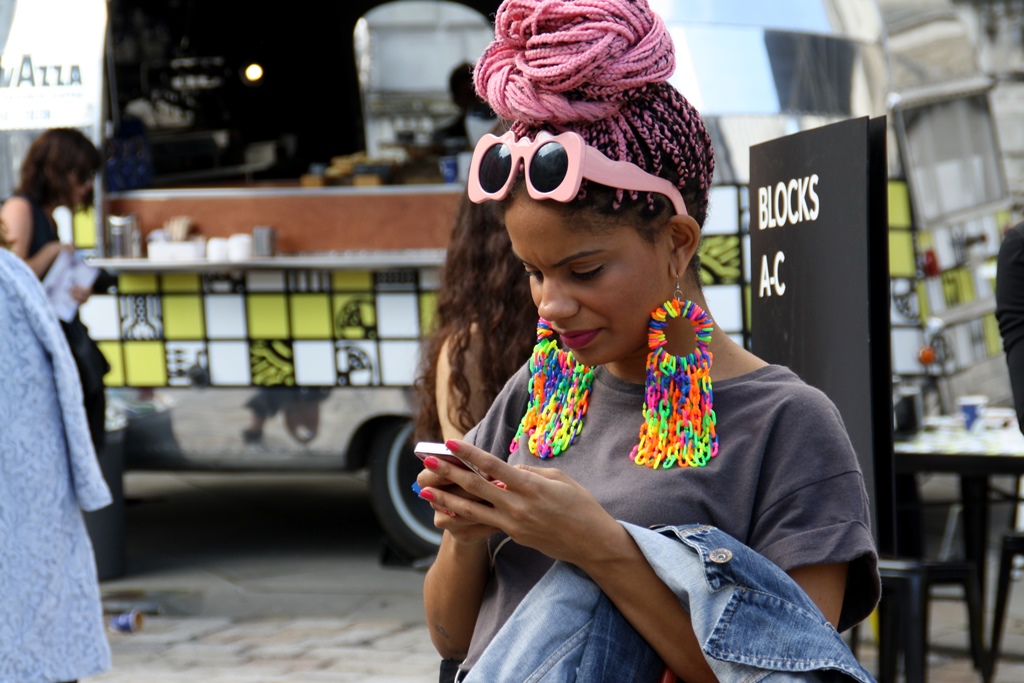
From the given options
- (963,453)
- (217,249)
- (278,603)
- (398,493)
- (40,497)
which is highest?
(217,249)

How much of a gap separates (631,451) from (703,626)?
290 mm

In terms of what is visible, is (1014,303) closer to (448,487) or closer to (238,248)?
(448,487)

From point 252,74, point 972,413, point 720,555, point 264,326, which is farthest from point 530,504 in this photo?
point 252,74

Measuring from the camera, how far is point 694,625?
164 cm

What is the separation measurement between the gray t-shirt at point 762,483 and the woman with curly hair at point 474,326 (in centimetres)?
150

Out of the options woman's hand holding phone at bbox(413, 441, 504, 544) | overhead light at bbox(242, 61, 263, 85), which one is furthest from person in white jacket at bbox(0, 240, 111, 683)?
overhead light at bbox(242, 61, 263, 85)

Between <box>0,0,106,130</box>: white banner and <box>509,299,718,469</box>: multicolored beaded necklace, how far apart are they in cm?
538

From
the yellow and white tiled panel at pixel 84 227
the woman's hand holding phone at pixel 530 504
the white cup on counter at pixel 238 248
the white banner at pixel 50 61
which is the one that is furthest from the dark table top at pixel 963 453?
the white banner at pixel 50 61

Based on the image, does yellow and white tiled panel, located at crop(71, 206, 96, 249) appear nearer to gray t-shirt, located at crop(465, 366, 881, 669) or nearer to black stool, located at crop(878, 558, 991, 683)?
black stool, located at crop(878, 558, 991, 683)

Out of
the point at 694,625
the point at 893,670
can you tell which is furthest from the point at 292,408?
the point at 694,625

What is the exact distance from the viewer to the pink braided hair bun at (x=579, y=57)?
1.74m

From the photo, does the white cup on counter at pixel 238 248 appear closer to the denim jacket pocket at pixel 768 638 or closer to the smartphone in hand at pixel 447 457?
the smartphone in hand at pixel 447 457

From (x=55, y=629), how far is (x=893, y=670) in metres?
2.79

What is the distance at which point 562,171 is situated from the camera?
1764 millimetres
